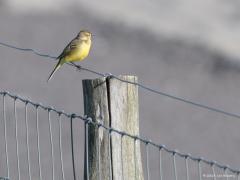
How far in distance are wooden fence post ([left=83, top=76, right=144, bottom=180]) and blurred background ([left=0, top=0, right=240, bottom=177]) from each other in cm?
626

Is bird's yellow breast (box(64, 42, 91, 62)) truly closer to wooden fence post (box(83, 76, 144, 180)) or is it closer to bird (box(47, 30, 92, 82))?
bird (box(47, 30, 92, 82))

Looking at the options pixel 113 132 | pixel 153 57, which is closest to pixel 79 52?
pixel 113 132

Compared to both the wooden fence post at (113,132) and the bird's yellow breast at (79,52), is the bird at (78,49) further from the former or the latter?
the wooden fence post at (113,132)

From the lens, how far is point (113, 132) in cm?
585

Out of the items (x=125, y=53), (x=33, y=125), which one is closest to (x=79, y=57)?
(x=33, y=125)

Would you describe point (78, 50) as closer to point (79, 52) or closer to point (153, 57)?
point (79, 52)

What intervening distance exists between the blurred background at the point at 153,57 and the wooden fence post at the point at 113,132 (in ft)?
20.5

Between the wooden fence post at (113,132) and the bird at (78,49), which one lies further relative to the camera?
the bird at (78,49)

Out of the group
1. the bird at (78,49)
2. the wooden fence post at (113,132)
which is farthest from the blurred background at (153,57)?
the wooden fence post at (113,132)

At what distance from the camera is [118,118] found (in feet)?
19.4

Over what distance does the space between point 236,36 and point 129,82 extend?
34.7 feet

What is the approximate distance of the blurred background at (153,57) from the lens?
1375 cm

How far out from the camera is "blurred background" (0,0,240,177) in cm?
1375

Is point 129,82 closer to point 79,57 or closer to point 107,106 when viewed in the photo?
point 107,106
